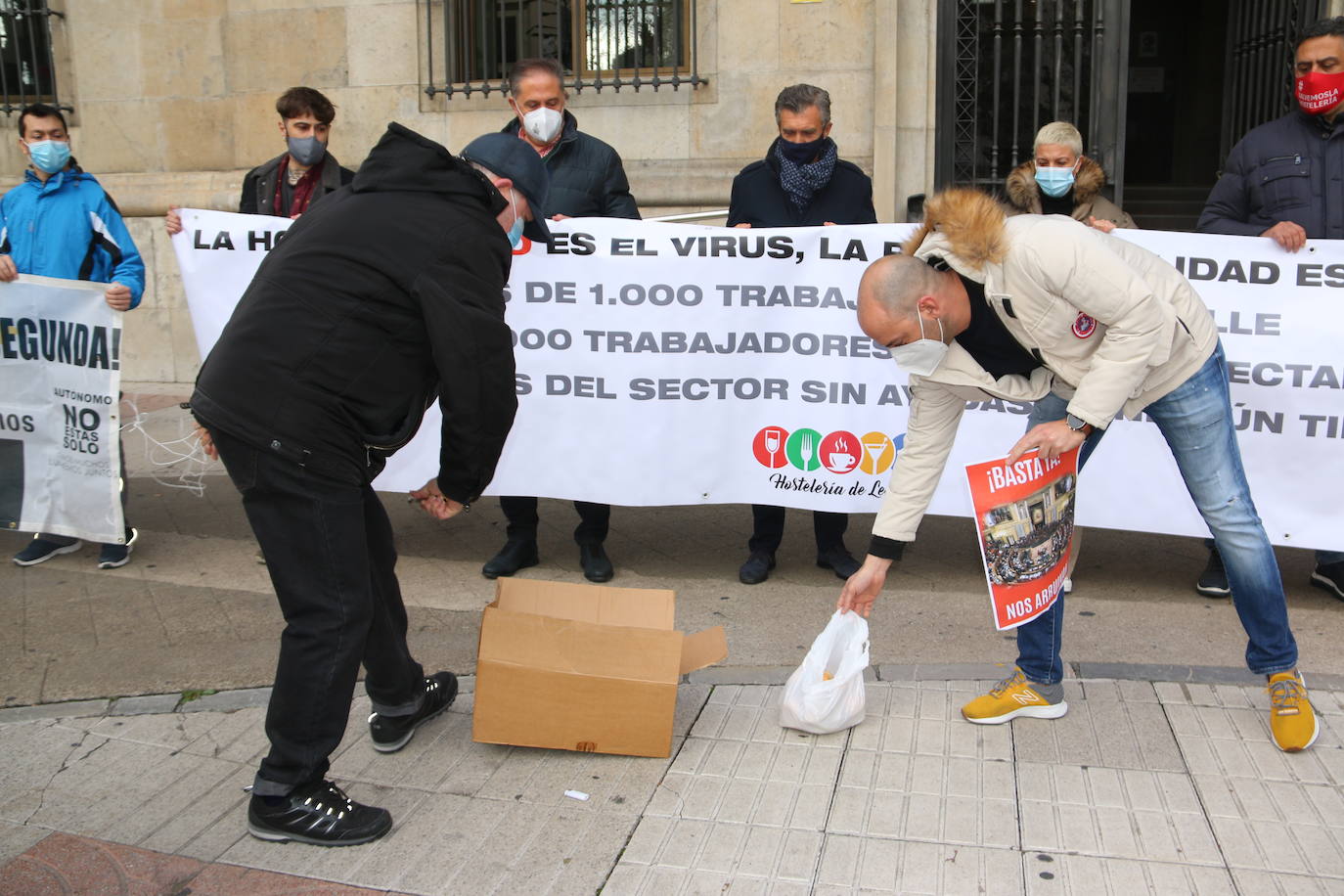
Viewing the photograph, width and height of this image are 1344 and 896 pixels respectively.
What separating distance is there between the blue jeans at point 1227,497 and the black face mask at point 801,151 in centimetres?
208

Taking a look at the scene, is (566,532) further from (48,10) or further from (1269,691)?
(48,10)

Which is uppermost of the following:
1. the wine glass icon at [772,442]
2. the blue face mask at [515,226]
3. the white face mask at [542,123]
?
the white face mask at [542,123]

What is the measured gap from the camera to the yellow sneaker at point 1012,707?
143 inches

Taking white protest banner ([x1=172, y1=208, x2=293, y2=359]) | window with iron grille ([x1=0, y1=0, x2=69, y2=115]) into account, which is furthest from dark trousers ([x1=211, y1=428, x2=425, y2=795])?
window with iron grille ([x1=0, y1=0, x2=69, y2=115])

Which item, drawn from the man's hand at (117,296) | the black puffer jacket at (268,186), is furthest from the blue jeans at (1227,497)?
the man's hand at (117,296)

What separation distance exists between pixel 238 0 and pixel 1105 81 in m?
5.95

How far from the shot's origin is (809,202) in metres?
5.12

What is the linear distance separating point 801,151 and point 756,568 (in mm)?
1691

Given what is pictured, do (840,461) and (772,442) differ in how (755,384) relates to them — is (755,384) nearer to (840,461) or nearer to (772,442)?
(772,442)

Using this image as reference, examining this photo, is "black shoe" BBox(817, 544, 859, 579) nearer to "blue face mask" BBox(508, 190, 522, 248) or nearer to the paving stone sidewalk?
the paving stone sidewalk

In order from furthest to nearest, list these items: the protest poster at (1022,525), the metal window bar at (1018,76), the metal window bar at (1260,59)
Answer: the metal window bar at (1018,76)
the metal window bar at (1260,59)
the protest poster at (1022,525)

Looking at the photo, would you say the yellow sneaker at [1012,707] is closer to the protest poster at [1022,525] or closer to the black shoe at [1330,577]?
the protest poster at [1022,525]

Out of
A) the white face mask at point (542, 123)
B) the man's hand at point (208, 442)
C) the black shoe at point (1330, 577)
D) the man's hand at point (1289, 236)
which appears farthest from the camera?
the white face mask at point (542, 123)

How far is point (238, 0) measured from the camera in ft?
29.3
